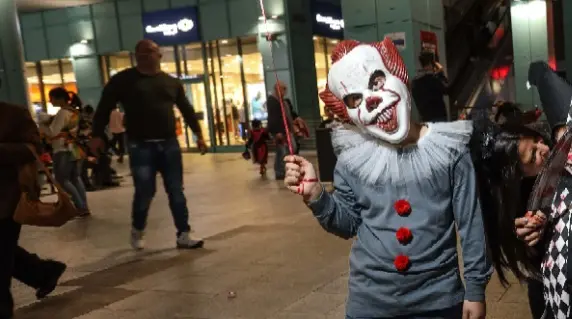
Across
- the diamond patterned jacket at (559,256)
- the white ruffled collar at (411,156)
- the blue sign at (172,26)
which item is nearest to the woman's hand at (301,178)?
the white ruffled collar at (411,156)

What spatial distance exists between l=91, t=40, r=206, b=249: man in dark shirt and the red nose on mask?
408cm

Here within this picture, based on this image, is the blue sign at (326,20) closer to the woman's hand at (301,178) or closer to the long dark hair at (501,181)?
the long dark hair at (501,181)

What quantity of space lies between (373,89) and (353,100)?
87mm

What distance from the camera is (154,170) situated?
6.20m

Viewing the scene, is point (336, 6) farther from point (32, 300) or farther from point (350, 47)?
point (350, 47)

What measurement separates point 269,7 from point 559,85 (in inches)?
629

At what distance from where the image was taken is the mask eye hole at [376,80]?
92.8 inches

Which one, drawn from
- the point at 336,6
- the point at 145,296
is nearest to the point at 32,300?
the point at 145,296

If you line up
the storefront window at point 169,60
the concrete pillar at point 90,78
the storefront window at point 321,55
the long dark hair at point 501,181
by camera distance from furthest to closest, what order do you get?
the concrete pillar at point 90,78 → the storefront window at point 169,60 → the storefront window at point 321,55 → the long dark hair at point 501,181

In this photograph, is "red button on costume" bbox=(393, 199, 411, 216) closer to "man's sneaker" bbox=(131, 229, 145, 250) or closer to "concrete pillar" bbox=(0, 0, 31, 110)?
"man's sneaker" bbox=(131, 229, 145, 250)

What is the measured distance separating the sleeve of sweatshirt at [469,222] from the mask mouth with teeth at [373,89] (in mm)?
255

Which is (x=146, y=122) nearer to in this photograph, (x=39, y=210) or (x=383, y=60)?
(x=39, y=210)

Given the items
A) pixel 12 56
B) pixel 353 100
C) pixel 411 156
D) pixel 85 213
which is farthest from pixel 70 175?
pixel 12 56

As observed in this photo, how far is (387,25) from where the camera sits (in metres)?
9.27
